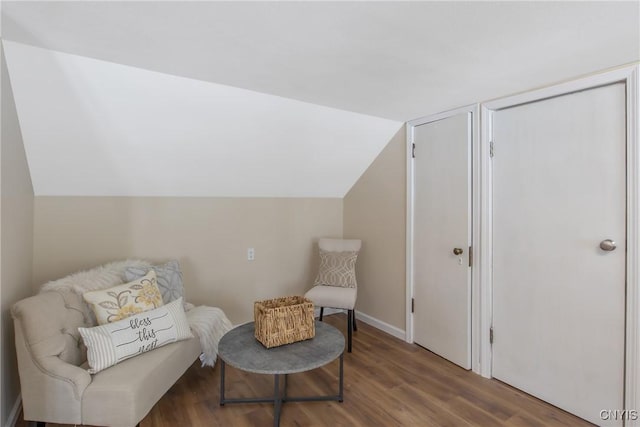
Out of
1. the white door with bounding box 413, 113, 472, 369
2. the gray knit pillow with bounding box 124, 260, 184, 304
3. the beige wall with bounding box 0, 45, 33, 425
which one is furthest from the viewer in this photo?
the white door with bounding box 413, 113, 472, 369

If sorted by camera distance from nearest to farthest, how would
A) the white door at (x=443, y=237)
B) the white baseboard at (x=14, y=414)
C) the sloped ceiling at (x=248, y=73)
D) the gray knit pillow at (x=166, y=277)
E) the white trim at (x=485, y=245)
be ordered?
the sloped ceiling at (x=248, y=73), the white baseboard at (x=14, y=414), the gray knit pillow at (x=166, y=277), the white trim at (x=485, y=245), the white door at (x=443, y=237)

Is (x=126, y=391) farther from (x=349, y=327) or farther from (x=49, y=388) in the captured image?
(x=349, y=327)

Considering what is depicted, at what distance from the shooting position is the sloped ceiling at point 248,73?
136 cm

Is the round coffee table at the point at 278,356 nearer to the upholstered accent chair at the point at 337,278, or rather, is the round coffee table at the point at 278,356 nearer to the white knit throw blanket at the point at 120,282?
the white knit throw blanket at the point at 120,282

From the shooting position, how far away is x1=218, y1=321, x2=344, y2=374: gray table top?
1726 mm

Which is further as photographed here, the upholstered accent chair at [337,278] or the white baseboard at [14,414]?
the upholstered accent chair at [337,278]

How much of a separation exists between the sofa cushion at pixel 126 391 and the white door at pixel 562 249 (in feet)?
7.37

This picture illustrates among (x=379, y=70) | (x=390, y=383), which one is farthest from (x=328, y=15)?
(x=390, y=383)

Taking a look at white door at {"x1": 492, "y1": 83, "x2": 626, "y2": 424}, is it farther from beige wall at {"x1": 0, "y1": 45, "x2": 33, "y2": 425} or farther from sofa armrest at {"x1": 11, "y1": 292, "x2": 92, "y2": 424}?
beige wall at {"x1": 0, "y1": 45, "x2": 33, "y2": 425}

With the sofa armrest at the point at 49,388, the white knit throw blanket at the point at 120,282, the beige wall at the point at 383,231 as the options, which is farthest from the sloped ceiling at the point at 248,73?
the sofa armrest at the point at 49,388

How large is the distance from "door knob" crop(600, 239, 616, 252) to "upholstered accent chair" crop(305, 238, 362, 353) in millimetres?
1768

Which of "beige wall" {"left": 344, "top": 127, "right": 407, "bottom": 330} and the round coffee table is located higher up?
"beige wall" {"left": 344, "top": 127, "right": 407, "bottom": 330}

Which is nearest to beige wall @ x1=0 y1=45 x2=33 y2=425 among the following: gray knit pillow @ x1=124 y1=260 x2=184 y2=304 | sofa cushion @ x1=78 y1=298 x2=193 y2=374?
sofa cushion @ x1=78 y1=298 x2=193 y2=374

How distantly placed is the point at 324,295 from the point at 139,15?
7.79 feet
